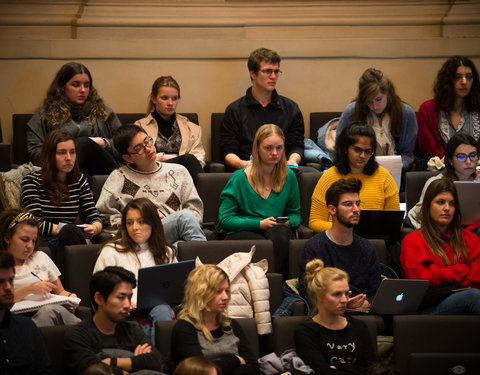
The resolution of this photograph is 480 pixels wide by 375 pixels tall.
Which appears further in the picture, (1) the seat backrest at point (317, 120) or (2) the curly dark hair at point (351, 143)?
(1) the seat backrest at point (317, 120)

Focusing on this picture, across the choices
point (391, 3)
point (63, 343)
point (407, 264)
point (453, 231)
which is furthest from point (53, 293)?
point (391, 3)

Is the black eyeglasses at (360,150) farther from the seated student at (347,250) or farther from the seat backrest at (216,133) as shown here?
the seat backrest at (216,133)

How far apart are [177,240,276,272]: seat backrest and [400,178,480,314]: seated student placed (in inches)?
28.8

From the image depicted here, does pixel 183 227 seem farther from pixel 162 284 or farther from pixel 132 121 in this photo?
pixel 132 121

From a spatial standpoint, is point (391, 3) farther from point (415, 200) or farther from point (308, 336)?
point (308, 336)

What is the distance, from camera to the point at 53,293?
389cm

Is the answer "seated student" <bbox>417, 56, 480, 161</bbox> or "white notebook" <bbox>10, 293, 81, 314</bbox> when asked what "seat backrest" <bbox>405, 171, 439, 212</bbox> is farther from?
"white notebook" <bbox>10, 293, 81, 314</bbox>

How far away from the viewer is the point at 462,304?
13.0ft

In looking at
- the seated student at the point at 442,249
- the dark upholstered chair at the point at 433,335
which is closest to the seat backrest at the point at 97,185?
the seated student at the point at 442,249

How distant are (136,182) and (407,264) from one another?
4.99 ft

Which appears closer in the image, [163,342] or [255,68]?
[163,342]

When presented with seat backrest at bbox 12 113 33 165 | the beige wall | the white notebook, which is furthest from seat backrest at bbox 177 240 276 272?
the beige wall

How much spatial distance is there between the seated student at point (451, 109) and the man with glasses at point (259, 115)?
824 millimetres

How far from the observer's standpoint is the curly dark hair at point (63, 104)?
17.1 feet
